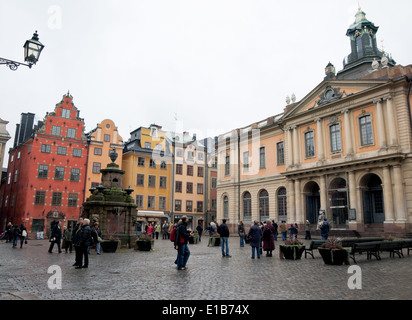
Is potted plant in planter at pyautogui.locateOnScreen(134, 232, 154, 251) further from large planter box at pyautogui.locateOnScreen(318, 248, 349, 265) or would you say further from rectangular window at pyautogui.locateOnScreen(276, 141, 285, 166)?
rectangular window at pyautogui.locateOnScreen(276, 141, 285, 166)

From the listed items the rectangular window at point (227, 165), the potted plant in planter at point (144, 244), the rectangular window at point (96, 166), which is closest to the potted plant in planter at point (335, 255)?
the potted plant in planter at point (144, 244)

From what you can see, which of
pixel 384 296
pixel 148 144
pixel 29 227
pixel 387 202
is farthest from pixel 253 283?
pixel 148 144

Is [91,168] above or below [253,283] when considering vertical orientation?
above

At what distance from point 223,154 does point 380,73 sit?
21.8m

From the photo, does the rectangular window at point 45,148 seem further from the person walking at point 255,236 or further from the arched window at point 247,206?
the person walking at point 255,236

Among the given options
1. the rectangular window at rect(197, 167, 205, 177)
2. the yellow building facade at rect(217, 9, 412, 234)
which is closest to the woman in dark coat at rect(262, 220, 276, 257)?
the yellow building facade at rect(217, 9, 412, 234)

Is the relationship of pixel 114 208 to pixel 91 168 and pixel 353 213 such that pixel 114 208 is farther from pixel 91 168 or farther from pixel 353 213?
pixel 91 168

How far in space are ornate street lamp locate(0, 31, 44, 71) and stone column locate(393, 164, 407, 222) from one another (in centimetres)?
2566

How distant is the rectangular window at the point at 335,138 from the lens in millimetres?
31000

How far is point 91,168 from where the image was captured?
148ft

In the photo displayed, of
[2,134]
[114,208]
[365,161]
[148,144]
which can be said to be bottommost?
[114,208]

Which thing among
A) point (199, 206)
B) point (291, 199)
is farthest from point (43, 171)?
point (291, 199)
